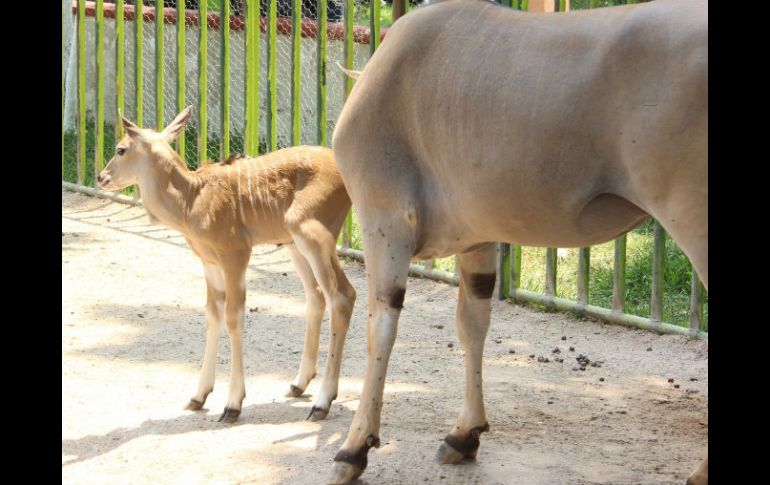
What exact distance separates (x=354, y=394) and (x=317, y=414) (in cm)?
54

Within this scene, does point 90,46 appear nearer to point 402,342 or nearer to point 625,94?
point 402,342

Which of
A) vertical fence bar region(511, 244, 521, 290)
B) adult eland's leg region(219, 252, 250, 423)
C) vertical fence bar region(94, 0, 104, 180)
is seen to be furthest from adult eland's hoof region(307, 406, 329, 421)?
vertical fence bar region(94, 0, 104, 180)

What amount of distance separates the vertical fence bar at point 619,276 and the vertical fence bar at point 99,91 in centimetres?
596

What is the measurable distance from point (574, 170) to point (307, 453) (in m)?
1.96

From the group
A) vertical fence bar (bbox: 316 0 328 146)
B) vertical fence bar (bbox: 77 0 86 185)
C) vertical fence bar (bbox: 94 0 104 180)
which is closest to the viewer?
vertical fence bar (bbox: 316 0 328 146)

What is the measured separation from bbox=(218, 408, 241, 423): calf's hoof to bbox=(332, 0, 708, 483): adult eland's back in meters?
1.16

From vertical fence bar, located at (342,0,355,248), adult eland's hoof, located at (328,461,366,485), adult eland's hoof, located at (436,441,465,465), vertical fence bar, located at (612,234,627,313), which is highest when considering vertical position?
vertical fence bar, located at (342,0,355,248)

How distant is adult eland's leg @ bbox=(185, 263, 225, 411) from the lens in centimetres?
544

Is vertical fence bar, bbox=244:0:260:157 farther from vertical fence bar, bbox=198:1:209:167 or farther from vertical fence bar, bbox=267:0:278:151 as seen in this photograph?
vertical fence bar, bbox=198:1:209:167

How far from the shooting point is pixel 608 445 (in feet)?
15.8

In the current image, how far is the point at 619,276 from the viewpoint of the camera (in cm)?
711

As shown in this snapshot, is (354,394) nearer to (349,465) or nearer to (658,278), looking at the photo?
(349,465)

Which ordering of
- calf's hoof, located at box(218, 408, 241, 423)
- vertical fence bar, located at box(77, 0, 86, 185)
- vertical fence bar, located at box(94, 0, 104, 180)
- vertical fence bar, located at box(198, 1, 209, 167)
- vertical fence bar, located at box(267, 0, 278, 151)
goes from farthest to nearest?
vertical fence bar, located at box(77, 0, 86, 185), vertical fence bar, located at box(94, 0, 104, 180), vertical fence bar, located at box(198, 1, 209, 167), vertical fence bar, located at box(267, 0, 278, 151), calf's hoof, located at box(218, 408, 241, 423)
